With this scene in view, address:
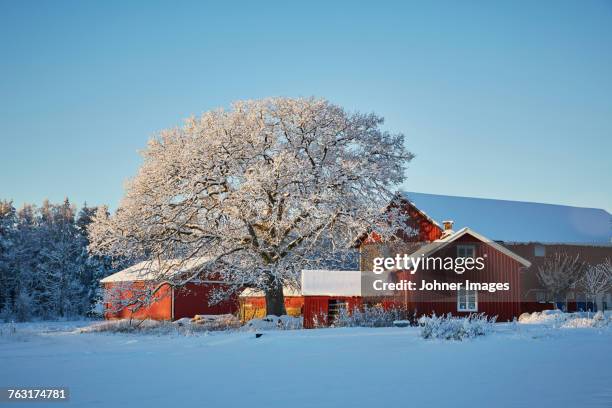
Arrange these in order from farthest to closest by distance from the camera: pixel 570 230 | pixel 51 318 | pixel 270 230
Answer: pixel 51 318
pixel 570 230
pixel 270 230

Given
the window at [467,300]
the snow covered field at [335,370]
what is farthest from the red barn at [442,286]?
the snow covered field at [335,370]

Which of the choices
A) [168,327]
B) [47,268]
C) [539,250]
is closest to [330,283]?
[168,327]

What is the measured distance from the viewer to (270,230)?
33.4 metres

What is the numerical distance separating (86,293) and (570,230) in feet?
130

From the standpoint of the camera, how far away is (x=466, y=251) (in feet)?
105

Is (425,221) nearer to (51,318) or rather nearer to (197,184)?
(197,184)

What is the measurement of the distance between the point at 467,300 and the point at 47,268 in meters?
38.3

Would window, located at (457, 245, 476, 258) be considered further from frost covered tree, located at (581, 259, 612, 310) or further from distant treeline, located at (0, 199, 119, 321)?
distant treeline, located at (0, 199, 119, 321)

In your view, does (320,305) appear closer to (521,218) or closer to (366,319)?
(366,319)

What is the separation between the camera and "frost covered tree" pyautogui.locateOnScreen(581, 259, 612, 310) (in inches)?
1415

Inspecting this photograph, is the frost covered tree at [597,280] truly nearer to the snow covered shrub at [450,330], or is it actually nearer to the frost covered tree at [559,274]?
the frost covered tree at [559,274]

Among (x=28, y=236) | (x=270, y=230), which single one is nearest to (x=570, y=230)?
(x=270, y=230)

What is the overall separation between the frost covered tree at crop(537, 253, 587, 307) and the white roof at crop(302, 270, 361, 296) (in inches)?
492

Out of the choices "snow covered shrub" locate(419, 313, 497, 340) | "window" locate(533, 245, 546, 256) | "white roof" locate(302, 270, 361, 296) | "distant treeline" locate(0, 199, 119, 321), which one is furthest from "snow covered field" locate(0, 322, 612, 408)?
"distant treeline" locate(0, 199, 119, 321)
